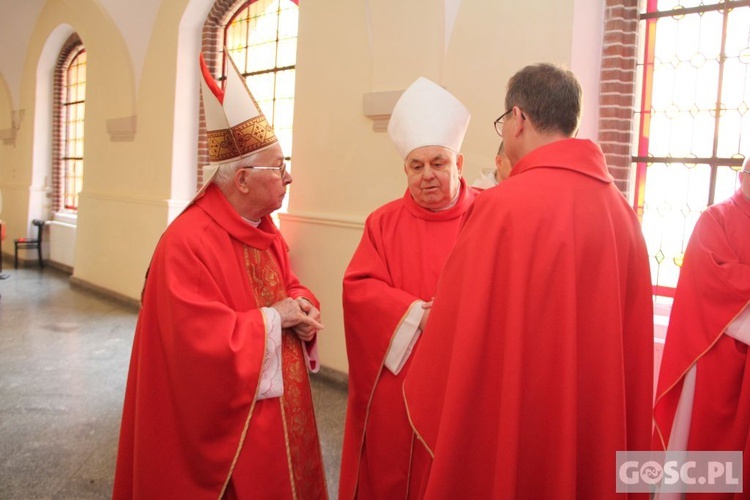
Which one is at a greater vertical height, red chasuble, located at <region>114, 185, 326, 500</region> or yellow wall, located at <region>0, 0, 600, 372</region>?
yellow wall, located at <region>0, 0, 600, 372</region>

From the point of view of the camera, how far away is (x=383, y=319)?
7.94 ft

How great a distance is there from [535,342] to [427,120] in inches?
53.7

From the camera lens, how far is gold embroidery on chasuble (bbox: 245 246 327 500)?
2254 millimetres

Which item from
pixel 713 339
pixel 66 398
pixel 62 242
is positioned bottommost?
pixel 66 398

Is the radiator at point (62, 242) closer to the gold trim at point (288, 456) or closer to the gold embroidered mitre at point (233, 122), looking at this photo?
the gold embroidered mitre at point (233, 122)

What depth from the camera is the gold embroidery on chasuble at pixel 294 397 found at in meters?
2.25

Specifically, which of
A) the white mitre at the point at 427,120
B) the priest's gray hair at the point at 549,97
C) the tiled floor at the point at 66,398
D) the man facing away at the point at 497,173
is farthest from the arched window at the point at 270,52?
the priest's gray hair at the point at 549,97

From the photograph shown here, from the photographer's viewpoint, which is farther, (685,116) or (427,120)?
(685,116)

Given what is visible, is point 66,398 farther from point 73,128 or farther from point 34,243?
point 73,128

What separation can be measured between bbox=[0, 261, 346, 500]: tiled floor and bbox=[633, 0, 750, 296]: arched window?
2.51m

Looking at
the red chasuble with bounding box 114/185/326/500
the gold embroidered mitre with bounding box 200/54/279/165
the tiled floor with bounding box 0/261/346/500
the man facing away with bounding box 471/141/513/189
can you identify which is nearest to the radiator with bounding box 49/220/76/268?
the tiled floor with bounding box 0/261/346/500

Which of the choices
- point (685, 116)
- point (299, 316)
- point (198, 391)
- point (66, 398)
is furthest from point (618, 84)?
point (66, 398)

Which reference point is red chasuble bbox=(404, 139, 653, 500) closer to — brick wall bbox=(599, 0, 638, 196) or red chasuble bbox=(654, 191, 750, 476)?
red chasuble bbox=(654, 191, 750, 476)

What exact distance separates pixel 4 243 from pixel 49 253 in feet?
5.43
